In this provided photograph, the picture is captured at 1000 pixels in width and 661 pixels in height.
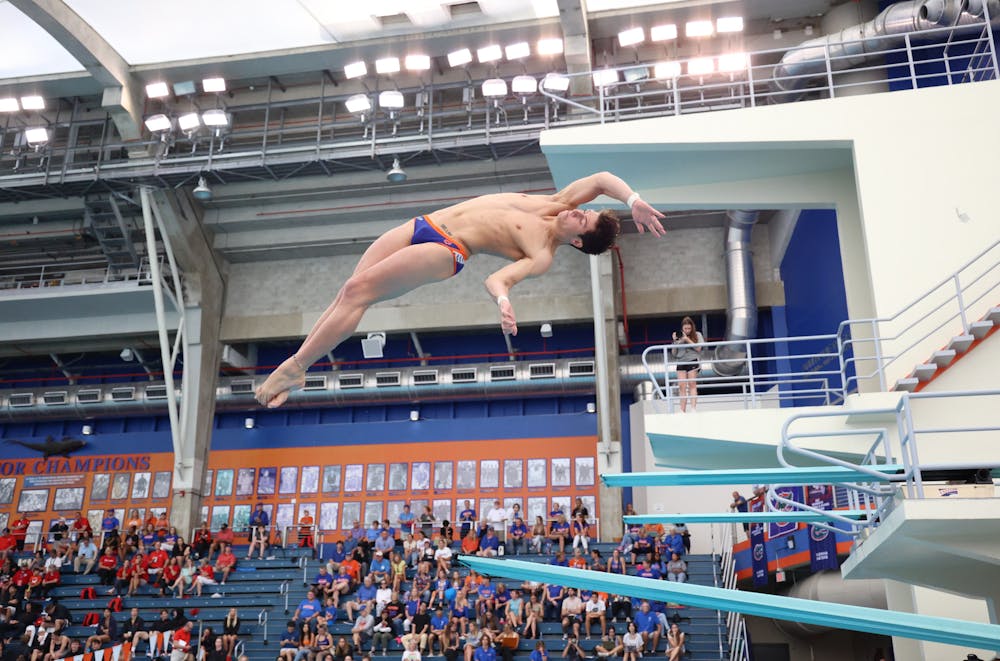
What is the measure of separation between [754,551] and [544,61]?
11.7m

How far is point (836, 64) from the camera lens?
56.7ft

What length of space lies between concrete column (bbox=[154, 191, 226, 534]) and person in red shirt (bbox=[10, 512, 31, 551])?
451cm

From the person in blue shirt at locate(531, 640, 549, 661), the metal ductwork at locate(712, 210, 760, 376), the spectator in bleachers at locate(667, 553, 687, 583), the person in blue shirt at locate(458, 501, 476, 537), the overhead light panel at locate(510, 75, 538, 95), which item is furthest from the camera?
the metal ductwork at locate(712, 210, 760, 376)

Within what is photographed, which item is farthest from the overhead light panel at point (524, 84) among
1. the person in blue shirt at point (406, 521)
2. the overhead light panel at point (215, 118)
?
the person in blue shirt at point (406, 521)

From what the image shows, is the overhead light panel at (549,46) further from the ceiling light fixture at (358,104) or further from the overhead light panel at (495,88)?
the ceiling light fixture at (358,104)

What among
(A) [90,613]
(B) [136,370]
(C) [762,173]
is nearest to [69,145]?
(B) [136,370]

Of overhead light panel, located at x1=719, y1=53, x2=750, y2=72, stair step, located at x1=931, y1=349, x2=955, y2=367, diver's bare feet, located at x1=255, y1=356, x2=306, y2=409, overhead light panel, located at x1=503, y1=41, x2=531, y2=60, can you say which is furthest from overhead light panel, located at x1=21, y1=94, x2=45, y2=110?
stair step, located at x1=931, y1=349, x2=955, y2=367

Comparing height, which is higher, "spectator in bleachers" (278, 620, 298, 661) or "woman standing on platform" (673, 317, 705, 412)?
"woman standing on platform" (673, 317, 705, 412)

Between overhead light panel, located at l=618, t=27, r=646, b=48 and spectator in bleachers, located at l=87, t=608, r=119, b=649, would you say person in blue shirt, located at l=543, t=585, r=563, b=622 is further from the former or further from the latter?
overhead light panel, located at l=618, t=27, r=646, b=48

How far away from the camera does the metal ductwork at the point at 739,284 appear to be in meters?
21.9

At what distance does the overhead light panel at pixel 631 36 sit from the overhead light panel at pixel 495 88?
261 centimetres

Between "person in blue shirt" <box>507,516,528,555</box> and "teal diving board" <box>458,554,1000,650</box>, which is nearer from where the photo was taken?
"teal diving board" <box>458,554,1000,650</box>

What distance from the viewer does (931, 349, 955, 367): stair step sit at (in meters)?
9.83

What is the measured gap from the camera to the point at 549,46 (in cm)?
1939
